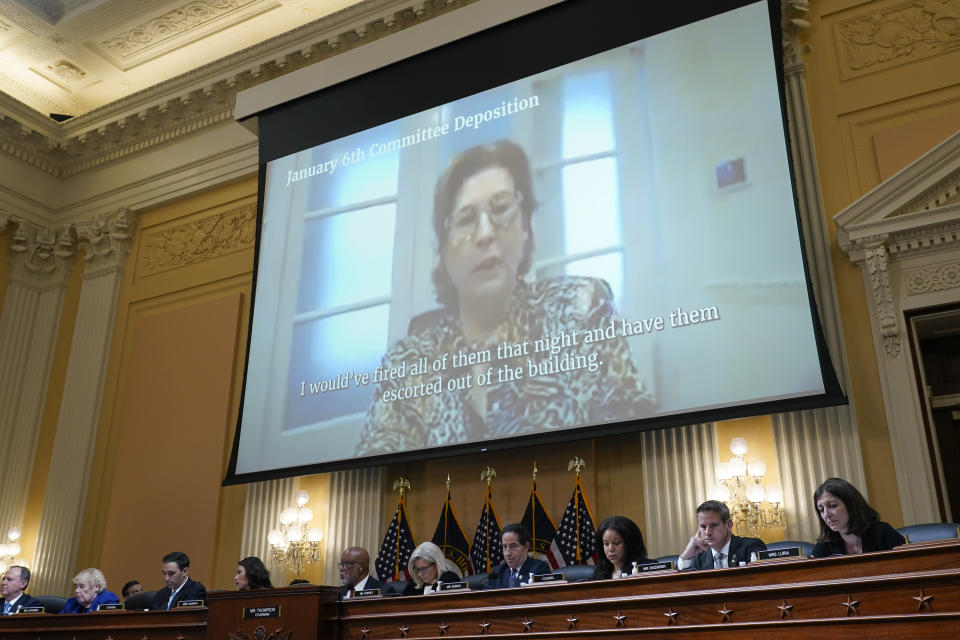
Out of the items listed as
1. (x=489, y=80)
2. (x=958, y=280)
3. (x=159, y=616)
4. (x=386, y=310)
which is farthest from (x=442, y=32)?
(x=159, y=616)

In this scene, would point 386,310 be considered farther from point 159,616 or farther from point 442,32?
point 159,616

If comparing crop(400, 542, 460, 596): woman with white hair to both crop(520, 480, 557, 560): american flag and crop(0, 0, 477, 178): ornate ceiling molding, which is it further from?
crop(0, 0, 477, 178): ornate ceiling molding

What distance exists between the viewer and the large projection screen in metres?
5.88

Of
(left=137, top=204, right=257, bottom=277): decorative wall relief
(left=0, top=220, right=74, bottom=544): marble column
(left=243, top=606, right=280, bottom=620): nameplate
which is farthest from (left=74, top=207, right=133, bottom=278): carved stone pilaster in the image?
(left=243, top=606, right=280, bottom=620): nameplate

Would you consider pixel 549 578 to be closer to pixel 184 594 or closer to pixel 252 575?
pixel 252 575

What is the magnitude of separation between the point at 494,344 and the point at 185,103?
522 cm

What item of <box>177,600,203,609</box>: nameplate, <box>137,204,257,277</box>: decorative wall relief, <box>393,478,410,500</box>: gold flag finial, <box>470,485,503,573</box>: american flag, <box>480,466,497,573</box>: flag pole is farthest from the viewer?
<box>137,204,257,277</box>: decorative wall relief

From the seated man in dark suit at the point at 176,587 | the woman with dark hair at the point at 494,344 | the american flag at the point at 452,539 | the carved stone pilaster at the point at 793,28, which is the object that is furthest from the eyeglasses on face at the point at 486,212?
the seated man in dark suit at the point at 176,587

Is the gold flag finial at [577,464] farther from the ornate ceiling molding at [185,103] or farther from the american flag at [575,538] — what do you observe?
the ornate ceiling molding at [185,103]

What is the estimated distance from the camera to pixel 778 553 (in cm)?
360

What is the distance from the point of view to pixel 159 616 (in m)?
4.98

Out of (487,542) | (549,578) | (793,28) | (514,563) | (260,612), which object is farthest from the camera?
(793,28)

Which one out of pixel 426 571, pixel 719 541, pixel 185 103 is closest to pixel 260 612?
pixel 426 571

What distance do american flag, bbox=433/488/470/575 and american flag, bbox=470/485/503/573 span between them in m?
0.08
